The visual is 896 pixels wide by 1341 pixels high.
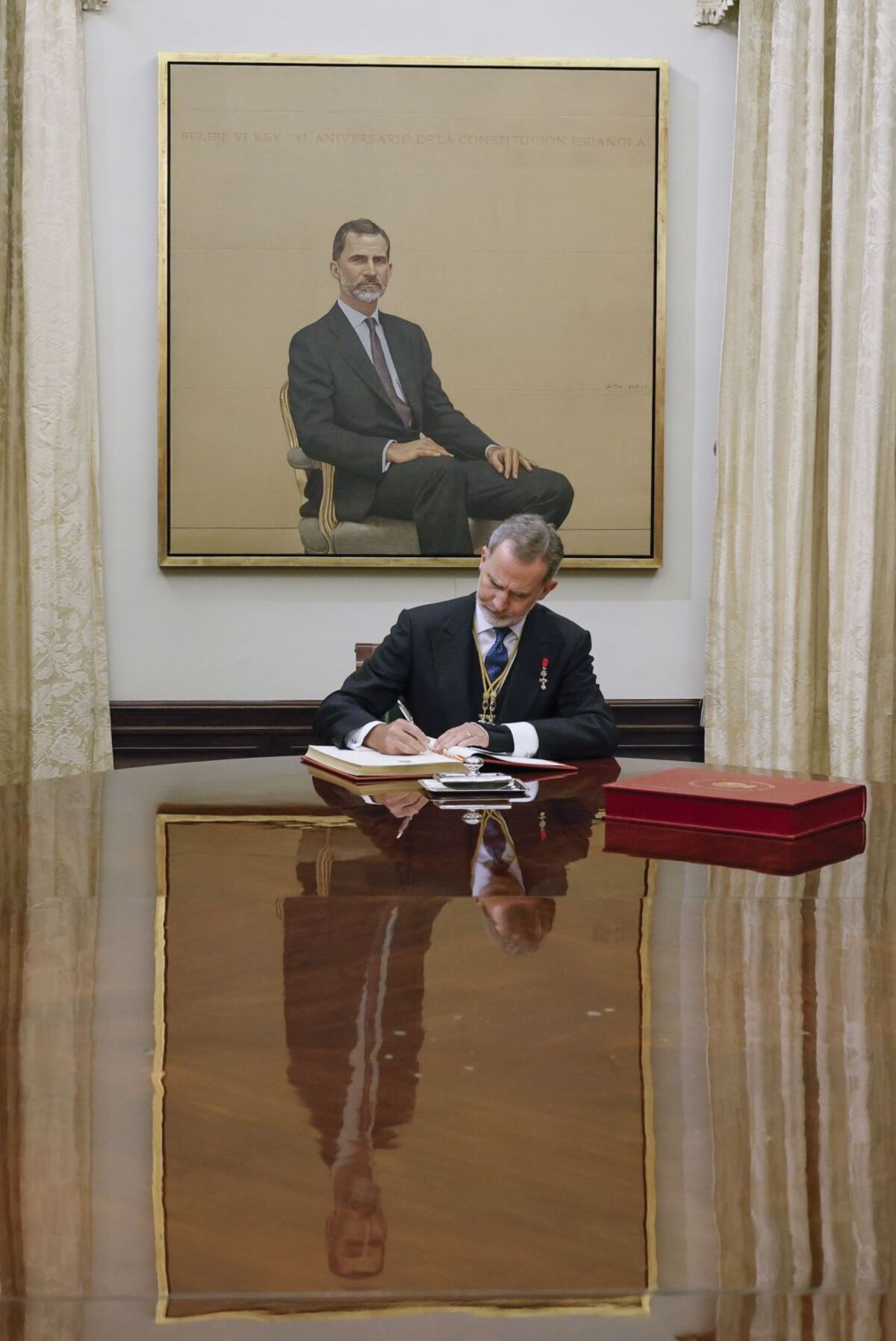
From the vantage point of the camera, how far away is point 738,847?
2.39 metres

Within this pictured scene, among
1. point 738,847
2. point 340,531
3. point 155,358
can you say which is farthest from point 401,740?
point 155,358

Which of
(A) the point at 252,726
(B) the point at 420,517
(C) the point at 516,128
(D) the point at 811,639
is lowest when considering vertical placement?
(A) the point at 252,726

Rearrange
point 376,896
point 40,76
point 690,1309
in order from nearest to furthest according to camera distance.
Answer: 1. point 690,1309
2. point 376,896
3. point 40,76

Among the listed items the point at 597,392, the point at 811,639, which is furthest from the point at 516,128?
the point at 811,639

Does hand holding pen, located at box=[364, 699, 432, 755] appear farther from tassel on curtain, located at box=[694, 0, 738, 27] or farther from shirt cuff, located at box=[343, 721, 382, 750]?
tassel on curtain, located at box=[694, 0, 738, 27]

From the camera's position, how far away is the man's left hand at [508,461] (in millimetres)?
5656

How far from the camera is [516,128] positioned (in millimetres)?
5594

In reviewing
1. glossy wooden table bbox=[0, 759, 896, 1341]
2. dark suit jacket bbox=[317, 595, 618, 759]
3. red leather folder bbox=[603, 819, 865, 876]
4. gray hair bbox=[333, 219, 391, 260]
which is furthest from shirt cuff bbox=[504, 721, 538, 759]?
gray hair bbox=[333, 219, 391, 260]

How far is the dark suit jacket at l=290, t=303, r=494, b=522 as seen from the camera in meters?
5.61

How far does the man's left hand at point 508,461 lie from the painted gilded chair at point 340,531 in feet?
0.78

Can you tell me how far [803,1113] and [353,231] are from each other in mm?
4974

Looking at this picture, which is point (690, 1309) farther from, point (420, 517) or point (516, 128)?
point (516, 128)

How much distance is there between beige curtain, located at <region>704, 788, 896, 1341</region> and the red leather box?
535mm

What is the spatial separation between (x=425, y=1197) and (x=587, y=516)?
15.9ft
